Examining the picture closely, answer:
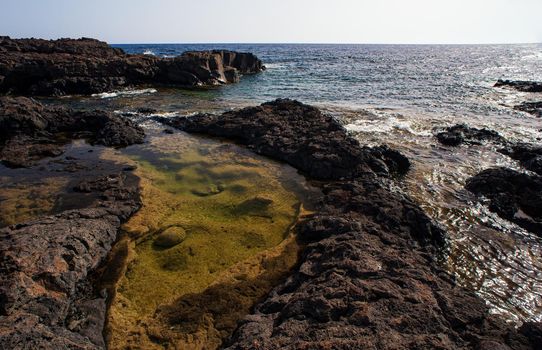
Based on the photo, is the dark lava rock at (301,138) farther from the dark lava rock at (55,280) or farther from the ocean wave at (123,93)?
the ocean wave at (123,93)

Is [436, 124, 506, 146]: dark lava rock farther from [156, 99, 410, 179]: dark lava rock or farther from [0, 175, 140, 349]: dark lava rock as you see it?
[0, 175, 140, 349]: dark lava rock

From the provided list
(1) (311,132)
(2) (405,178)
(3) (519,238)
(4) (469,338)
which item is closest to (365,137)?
(1) (311,132)

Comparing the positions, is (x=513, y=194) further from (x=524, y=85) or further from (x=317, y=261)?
(x=524, y=85)

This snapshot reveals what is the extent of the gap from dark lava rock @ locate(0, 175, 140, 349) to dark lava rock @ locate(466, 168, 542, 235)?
44.5 feet

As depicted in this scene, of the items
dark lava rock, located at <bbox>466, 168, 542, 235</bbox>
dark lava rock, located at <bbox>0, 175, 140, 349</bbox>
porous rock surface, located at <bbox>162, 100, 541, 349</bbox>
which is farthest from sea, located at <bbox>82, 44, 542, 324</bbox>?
dark lava rock, located at <bbox>0, 175, 140, 349</bbox>

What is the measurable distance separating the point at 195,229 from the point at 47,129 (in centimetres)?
1586

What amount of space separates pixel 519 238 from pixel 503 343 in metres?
6.69

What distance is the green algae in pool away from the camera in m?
7.98

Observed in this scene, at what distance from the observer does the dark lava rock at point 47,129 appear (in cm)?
Result: 1739

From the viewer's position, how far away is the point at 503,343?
5.98m

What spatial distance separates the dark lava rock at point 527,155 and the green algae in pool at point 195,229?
38.8ft

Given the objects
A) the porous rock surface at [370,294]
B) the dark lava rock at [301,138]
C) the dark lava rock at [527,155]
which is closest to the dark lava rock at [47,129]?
the dark lava rock at [301,138]

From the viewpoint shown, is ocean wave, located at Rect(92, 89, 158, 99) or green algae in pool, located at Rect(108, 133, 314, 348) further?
ocean wave, located at Rect(92, 89, 158, 99)

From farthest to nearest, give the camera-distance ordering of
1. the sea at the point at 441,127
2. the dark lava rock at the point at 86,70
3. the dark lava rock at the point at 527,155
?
the dark lava rock at the point at 86,70
the dark lava rock at the point at 527,155
the sea at the point at 441,127
